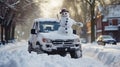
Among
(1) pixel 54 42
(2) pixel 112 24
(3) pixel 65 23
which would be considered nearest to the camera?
(1) pixel 54 42

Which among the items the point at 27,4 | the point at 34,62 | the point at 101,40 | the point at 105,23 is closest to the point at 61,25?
the point at 34,62

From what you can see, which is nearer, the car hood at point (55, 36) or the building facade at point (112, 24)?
the car hood at point (55, 36)

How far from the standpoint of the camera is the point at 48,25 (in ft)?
64.1

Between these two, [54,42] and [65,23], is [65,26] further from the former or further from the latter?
[54,42]

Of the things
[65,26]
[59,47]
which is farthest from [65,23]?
[59,47]

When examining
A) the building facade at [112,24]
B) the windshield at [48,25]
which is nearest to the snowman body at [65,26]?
the windshield at [48,25]

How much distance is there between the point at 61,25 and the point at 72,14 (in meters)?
59.8

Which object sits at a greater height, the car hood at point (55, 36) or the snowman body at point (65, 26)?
the snowman body at point (65, 26)

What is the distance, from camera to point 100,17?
86.6m

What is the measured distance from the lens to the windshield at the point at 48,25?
19.1 meters

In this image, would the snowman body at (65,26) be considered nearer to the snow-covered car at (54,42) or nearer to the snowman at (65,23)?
the snowman at (65,23)

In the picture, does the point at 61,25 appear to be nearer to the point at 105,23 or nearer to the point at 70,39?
the point at 70,39

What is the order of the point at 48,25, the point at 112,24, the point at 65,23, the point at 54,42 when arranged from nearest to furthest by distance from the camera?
the point at 54,42 < the point at 65,23 < the point at 48,25 < the point at 112,24

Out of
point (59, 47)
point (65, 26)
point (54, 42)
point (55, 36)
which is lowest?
point (59, 47)
